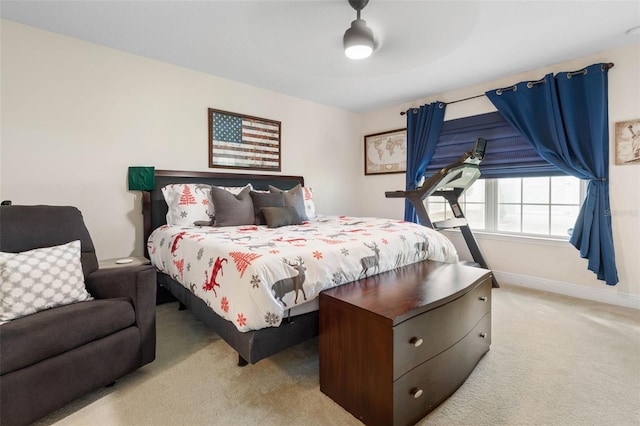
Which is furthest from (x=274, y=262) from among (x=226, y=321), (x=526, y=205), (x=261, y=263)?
(x=526, y=205)

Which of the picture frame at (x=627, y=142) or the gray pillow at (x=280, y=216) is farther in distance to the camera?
the gray pillow at (x=280, y=216)

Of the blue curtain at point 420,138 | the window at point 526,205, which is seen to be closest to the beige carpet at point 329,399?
the window at point 526,205

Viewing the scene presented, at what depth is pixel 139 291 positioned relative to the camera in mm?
1681

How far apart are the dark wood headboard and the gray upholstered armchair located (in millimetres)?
977

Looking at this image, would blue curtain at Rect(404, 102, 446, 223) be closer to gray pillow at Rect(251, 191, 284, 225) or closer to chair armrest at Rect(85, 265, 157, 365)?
gray pillow at Rect(251, 191, 284, 225)

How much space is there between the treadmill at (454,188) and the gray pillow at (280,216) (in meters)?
1.10

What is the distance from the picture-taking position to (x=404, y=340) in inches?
51.1

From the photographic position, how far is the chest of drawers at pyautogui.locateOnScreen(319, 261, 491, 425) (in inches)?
50.4

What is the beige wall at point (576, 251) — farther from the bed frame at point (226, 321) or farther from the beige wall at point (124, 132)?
the bed frame at point (226, 321)

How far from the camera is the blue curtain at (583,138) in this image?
2.80m

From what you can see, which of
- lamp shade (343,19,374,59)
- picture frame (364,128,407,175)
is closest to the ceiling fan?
lamp shade (343,19,374,59)

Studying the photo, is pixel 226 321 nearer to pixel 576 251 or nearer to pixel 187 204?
pixel 187 204

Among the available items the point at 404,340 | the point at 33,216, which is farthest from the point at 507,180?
the point at 33,216

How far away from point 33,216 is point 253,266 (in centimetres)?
146
